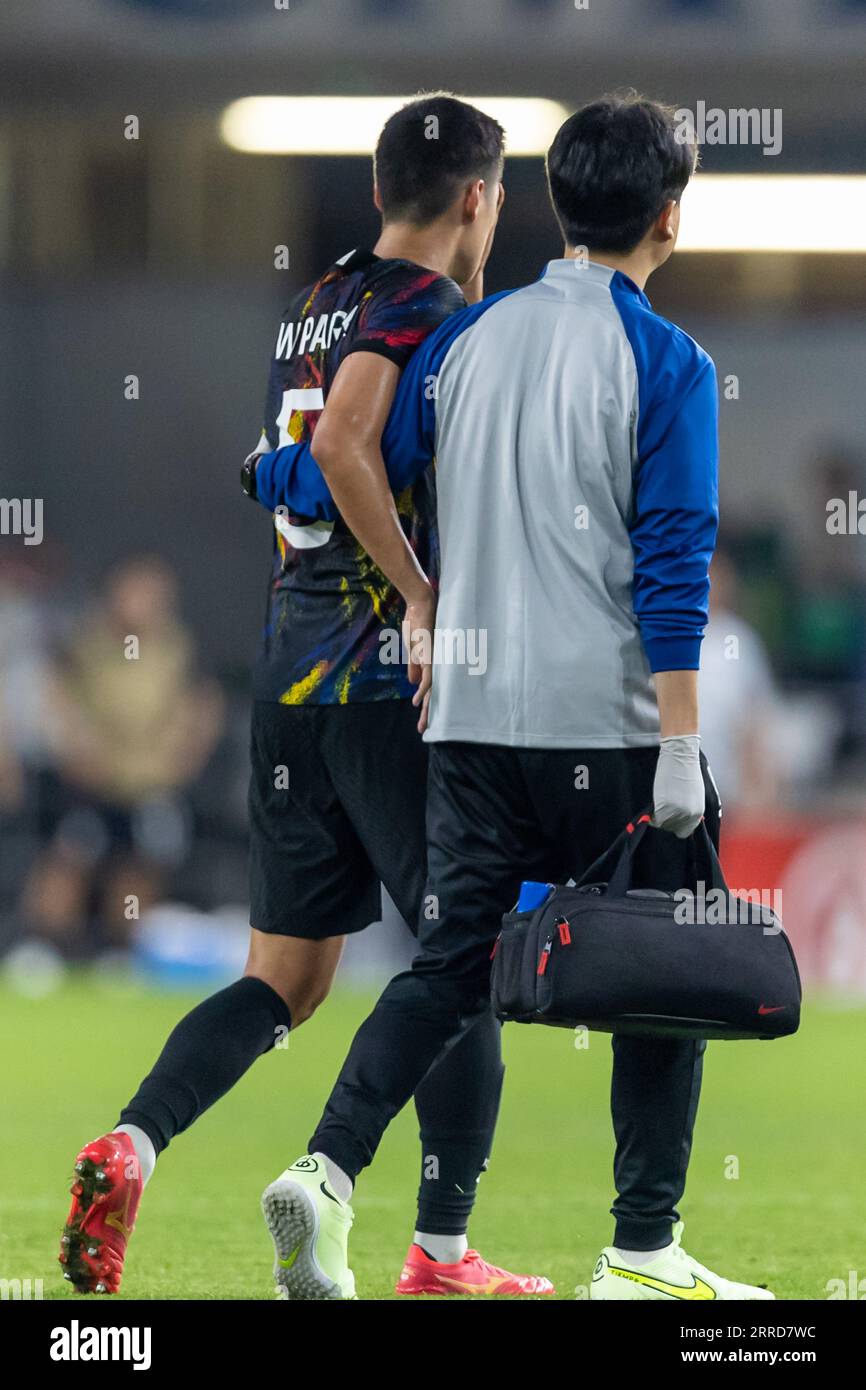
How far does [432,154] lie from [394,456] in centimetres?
61

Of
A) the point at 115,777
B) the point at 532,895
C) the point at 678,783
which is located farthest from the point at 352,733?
the point at 115,777

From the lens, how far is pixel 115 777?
12453 millimetres

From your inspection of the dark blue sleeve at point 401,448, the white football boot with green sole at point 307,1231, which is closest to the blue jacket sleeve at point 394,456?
the dark blue sleeve at point 401,448

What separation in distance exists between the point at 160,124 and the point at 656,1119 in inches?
513

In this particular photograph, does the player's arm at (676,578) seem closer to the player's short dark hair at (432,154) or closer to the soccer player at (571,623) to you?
the soccer player at (571,623)

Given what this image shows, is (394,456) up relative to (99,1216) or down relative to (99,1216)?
up

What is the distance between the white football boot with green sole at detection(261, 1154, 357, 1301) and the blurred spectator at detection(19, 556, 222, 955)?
861 cm

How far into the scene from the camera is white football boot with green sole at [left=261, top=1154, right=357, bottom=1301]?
3734mm

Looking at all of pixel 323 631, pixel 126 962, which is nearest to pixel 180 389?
pixel 126 962

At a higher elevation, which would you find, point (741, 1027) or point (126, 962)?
point (741, 1027)

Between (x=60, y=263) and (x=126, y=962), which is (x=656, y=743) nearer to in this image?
(x=126, y=962)

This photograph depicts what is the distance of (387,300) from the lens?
4098 millimetres

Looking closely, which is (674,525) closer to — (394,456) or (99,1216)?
(394,456)

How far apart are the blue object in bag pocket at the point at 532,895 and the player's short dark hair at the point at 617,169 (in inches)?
45.5
